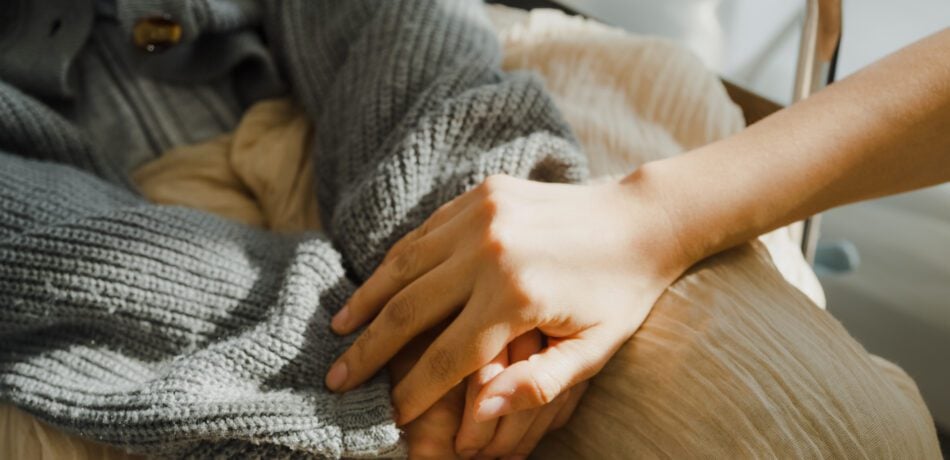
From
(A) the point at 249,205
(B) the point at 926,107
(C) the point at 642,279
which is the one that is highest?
(B) the point at 926,107

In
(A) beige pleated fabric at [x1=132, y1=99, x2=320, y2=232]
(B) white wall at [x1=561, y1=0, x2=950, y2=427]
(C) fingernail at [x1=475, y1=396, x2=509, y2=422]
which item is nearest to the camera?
(C) fingernail at [x1=475, y1=396, x2=509, y2=422]

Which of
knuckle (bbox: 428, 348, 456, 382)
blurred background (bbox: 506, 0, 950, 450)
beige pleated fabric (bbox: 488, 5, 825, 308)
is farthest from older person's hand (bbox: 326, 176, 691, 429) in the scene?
blurred background (bbox: 506, 0, 950, 450)

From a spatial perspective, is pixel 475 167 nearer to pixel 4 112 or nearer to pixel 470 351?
pixel 470 351

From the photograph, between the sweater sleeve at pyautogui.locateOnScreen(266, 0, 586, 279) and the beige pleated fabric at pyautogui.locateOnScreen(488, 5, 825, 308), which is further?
the beige pleated fabric at pyautogui.locateOnScreen(488, 5, 825, 308)

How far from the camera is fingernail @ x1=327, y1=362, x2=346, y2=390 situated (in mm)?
481

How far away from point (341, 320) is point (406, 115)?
6.3 inches

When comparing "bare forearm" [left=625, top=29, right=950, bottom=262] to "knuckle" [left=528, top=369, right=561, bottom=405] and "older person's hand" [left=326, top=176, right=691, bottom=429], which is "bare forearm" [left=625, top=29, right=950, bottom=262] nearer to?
"older person's hand" [left=326, top=176, right=691, bottom=429]

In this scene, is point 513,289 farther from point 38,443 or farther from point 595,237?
point 38,443

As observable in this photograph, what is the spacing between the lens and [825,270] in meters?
1.06

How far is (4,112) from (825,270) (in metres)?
0.95

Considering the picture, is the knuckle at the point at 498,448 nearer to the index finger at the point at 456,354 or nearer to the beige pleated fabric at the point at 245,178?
the index finger at the point at 456,354

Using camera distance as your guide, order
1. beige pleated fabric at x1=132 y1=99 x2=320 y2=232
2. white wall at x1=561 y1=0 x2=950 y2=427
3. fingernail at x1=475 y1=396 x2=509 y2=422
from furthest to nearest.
→ white wall at x1=561 y1=0 x2=950 y2=427 < beige pleated fabric at x1=132 y1=99 x2=320 y2=232 < fingernail at x1=475 y1=396 x2=509 y2=422

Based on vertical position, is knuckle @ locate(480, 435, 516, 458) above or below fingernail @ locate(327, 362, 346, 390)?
below

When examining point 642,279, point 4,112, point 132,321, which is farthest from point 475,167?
point 4,112
